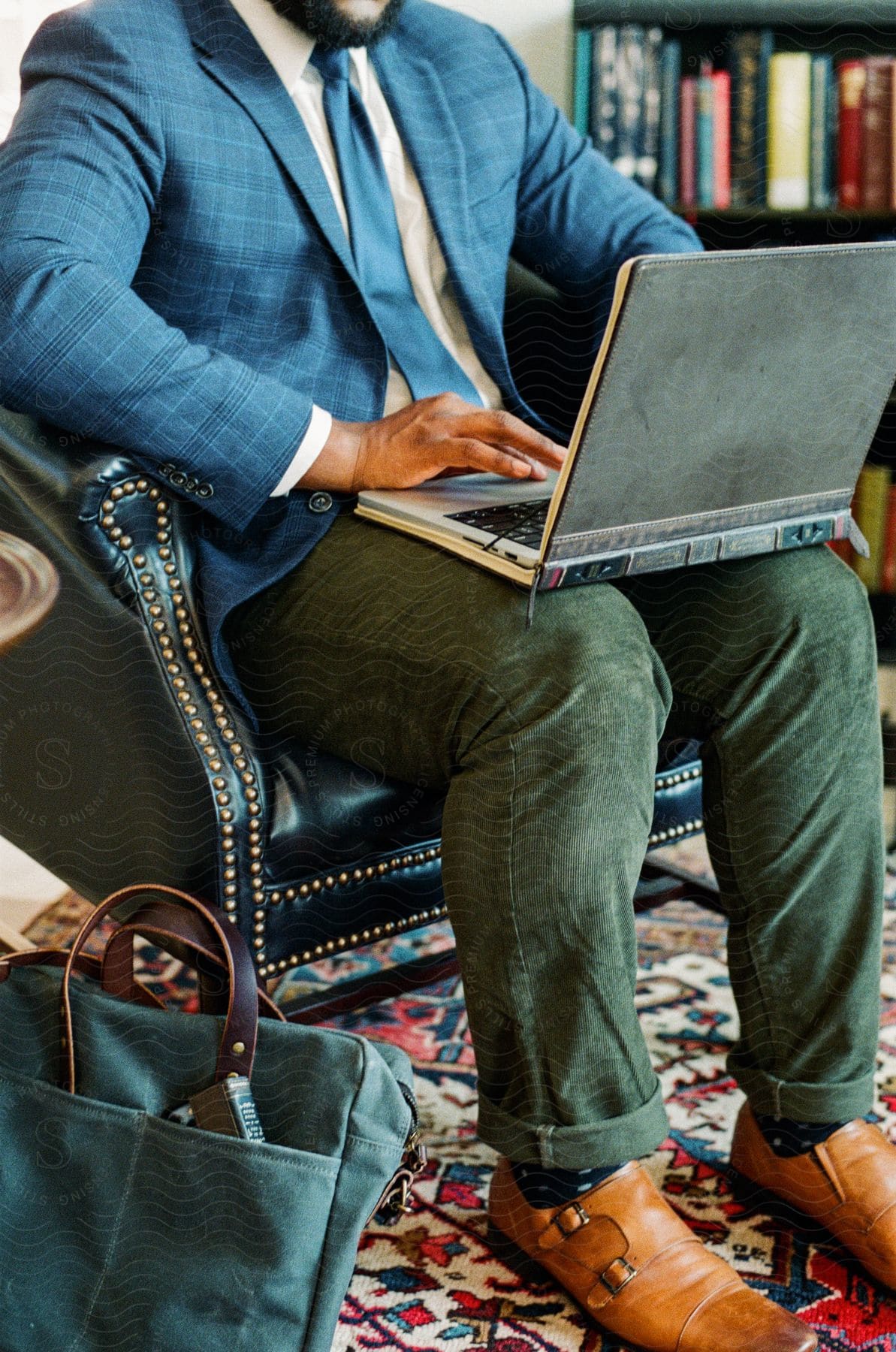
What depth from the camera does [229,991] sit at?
0.72 metres

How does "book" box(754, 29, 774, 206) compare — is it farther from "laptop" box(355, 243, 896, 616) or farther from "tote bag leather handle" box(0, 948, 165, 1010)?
"tote bag leather handle" box(0, 948, 165, 1010)

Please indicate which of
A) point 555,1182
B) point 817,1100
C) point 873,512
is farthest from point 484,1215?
point 873,512

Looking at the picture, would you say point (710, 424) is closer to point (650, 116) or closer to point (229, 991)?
point (229, 991)

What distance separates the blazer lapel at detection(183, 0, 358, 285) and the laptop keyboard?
23 centimetres

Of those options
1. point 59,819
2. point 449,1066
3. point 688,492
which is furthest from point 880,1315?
point 59,819

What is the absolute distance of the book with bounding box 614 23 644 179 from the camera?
66.9 inches

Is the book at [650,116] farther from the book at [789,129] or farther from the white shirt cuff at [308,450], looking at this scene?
the white shirt cuff at [308,450]

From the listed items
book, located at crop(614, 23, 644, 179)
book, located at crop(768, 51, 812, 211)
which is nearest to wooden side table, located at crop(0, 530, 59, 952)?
book, located at crop(614, 23, 644, 179)

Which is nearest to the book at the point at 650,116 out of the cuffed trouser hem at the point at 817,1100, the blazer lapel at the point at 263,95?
the blazer lapel at the point at 263,95

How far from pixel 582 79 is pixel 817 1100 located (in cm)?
137

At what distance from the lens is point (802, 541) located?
2.80 ft

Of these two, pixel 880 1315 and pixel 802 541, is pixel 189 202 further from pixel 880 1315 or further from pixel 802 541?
pixel 880 1315

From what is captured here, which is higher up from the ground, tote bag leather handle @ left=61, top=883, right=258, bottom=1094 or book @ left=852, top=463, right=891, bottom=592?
tote bag leather handle @ left=61, top=883, right=258, bottom=1094

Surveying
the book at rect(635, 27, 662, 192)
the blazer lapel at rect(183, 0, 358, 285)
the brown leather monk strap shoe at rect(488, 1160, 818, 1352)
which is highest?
the blazer lapel at rect(183, 0, 358, 285)
